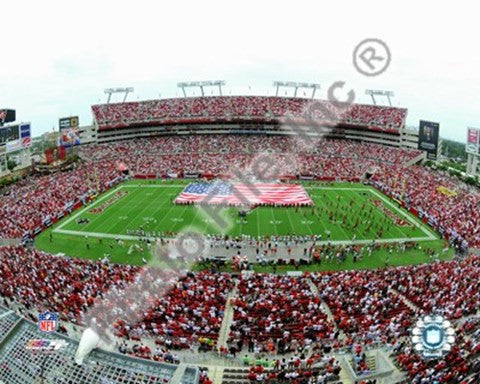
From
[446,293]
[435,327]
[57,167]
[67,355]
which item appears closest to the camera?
[435,327]

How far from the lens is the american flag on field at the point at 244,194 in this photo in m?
42.0

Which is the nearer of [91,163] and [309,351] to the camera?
[309,351]

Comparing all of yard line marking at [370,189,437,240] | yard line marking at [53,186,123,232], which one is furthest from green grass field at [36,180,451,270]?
yard line marking at [53,186,123,232]

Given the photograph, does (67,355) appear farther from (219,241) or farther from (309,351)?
(219,241)

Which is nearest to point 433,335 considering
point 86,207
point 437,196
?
point 437,196

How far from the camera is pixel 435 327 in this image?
453 inches

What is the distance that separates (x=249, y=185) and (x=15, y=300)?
100 feet

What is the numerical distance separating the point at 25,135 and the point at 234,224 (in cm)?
3594

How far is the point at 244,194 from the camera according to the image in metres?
44.5

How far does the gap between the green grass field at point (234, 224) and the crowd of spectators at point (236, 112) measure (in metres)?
30.1

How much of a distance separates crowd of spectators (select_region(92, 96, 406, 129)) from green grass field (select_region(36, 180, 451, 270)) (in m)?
30.1

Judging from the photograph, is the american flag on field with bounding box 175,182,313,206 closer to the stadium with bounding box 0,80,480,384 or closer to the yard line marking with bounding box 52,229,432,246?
the stadium with bounding box 0,80,480,384

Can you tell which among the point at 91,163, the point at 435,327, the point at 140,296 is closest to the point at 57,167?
the point at 91,163

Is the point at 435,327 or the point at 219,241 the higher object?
the point at 435,327
